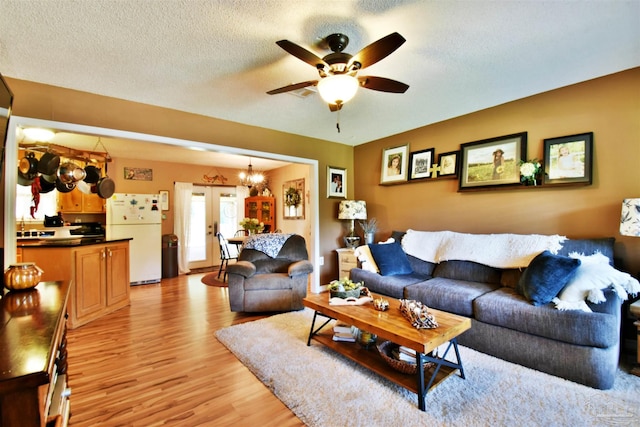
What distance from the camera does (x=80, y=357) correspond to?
2.45 m

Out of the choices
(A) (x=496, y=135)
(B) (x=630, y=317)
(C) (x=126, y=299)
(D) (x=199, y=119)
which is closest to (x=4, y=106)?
(D) (x=199, y=119)

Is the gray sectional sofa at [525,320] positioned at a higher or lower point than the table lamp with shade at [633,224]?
lower

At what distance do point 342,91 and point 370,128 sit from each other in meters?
2.21

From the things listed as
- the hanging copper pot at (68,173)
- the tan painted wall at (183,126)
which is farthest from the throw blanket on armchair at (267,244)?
the hanging copper pot at (68,173)

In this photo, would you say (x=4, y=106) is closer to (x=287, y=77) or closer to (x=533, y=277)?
(x=287, y=77)

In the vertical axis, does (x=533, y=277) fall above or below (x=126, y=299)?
above

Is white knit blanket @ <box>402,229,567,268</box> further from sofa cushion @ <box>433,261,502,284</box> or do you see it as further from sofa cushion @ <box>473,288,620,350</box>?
sofa cushion @ <box>473,288,620,350</box>

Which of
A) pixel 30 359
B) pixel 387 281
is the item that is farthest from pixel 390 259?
pixel 30 359

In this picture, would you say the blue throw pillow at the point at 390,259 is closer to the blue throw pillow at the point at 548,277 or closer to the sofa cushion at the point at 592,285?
the blue throw pillow at the point at 548,277

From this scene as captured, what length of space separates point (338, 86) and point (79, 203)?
5.75 meters

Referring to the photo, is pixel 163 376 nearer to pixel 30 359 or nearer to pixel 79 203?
pixel 30 359

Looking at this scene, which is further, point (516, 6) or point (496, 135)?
point (496, 135)

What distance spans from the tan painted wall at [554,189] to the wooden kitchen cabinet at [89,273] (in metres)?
4.00

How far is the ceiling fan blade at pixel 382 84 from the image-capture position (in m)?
2.10
